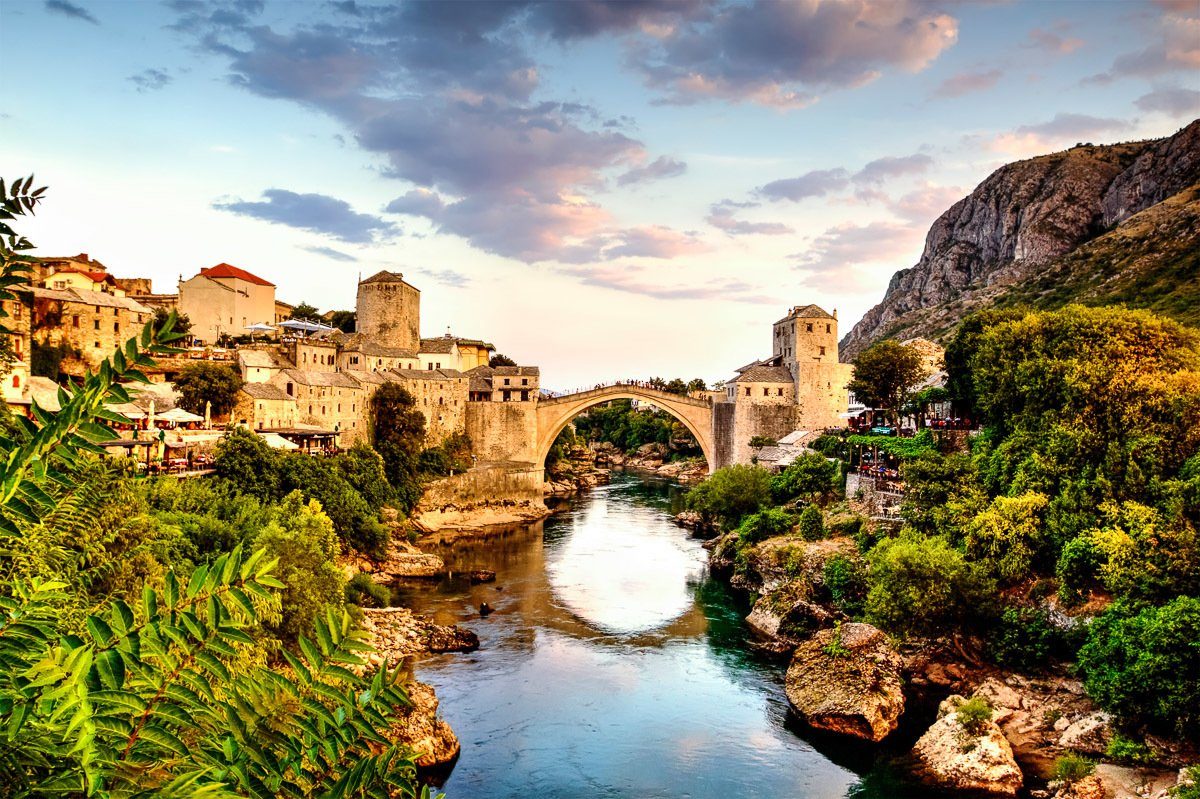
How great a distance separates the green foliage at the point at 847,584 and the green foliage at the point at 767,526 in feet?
19.6

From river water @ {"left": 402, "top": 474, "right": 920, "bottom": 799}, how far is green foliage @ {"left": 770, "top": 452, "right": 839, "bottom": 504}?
5.14 meters

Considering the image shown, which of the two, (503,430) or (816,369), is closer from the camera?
(816,369)

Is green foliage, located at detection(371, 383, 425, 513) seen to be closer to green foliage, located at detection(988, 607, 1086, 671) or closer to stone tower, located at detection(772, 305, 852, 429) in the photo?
stone tower, located at detection(772, 305, 852, 429)

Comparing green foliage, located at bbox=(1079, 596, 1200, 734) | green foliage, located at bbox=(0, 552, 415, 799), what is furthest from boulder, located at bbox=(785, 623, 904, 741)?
green foliage, located at bbox=(0, 552, 415, 799)

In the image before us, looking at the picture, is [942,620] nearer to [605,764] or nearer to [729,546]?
[605,764]

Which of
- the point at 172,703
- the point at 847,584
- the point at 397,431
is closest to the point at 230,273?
the point at 397,431

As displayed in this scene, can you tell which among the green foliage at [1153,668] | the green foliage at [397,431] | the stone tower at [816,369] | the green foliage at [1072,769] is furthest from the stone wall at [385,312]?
the green foliage at [1072,769]

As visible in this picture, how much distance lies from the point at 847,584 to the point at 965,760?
8993 millimetres

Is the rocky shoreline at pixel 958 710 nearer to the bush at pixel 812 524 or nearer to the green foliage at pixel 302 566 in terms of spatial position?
the bush at pixel 812 524

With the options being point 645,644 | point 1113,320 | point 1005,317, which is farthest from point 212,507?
point 1005,317

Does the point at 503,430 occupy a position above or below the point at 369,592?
above

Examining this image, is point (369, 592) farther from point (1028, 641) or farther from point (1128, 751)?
point (1128, 751)

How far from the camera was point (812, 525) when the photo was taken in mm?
29156

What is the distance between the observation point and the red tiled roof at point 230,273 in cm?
4978
